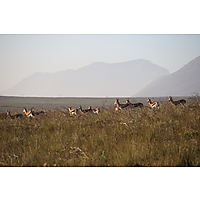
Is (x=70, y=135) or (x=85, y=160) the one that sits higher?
Answer: (x=70, y=135)

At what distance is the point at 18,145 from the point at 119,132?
4029 millimetres

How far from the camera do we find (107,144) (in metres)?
7.98

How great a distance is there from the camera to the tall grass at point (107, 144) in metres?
6.54

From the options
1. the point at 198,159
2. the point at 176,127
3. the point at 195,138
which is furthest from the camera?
the point at 176,127

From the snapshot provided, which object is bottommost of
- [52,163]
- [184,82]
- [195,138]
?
[52,163]

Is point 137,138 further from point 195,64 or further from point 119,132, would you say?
point 195,64

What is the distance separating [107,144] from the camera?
314 inches

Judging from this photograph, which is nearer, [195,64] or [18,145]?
[18,145]

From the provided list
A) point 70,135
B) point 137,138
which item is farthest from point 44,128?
point 137,138

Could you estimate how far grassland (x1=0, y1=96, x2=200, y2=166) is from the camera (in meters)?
6.54

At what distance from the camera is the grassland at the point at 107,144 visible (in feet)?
21.5

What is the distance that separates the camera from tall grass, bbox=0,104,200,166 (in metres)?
6.54

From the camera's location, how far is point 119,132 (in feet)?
30.1

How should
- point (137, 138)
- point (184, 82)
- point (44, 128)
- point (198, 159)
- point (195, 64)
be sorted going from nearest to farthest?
point (198, 159)
point (137, 138)
point (44, 128)
point (195, 64)
point (184, 82)
